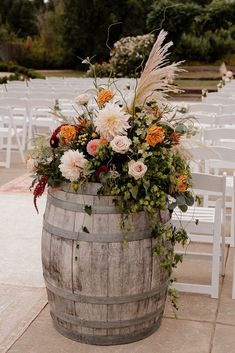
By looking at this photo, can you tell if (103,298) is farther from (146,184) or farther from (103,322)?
(146,184)

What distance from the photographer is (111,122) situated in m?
3.23

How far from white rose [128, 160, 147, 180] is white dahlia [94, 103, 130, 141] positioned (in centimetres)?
21

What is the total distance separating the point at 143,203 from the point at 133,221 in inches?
5.3

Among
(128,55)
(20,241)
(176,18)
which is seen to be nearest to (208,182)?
(20,241)

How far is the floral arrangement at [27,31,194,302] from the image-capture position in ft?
10.6

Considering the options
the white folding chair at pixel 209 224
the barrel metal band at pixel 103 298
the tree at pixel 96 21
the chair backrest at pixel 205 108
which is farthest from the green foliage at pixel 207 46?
the barrel metal band at pixel 103 298

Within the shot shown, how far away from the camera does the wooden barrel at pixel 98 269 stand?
3.27 m

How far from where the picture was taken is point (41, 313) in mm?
3934

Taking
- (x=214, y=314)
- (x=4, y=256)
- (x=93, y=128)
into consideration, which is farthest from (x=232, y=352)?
(x=4, y=256)

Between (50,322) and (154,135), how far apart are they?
1403 millimetres

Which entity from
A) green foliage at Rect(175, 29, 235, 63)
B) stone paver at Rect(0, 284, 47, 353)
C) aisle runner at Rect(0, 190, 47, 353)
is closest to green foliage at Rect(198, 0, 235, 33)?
green foliage at Rect(175, 29, 235, 63)

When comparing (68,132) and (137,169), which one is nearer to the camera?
(137,169)

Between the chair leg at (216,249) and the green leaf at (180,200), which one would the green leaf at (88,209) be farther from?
the chair leg at (216,249)

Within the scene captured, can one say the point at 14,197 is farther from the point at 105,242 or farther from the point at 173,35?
the point at 173,35
